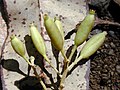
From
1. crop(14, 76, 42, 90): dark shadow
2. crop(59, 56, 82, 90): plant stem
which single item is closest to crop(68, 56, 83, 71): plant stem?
crop(59, 56, 82, 90): plant stem

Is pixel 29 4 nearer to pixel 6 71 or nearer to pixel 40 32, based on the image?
pixel 40 32

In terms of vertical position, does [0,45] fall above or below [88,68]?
above

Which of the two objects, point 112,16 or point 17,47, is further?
point 112,16

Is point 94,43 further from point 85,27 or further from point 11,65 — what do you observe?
point 11,65

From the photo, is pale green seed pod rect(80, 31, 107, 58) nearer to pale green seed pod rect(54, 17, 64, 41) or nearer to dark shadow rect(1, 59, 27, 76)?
pale green seed pod rect(54, 17, 64, 41)

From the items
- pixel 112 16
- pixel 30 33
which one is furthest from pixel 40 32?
pixel 112 16

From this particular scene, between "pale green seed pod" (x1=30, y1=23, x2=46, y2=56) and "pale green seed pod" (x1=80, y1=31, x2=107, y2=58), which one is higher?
"pale green seed pod" (x1=30, y1=23, x2=46, y2=56)

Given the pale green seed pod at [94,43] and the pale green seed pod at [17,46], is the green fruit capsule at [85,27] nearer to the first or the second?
the pale green seed pod at [94,43]
